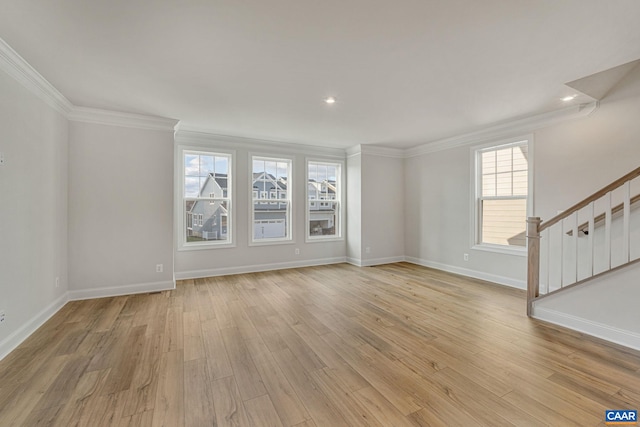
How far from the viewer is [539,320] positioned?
2.97m

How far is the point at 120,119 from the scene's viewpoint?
3814mm

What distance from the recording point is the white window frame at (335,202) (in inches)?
226

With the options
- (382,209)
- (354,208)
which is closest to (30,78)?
(354,208)

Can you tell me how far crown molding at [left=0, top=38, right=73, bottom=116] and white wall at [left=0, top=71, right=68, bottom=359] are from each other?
6 cm

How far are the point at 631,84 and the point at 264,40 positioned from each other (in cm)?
413

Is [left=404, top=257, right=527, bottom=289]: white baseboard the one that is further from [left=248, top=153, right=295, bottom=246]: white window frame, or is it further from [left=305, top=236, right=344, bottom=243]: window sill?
[left=248, top=153, right=295, bottom=246]: white window frame

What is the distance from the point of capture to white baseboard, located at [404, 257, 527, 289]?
13.8 ft

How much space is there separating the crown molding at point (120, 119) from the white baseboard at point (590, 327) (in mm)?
5445

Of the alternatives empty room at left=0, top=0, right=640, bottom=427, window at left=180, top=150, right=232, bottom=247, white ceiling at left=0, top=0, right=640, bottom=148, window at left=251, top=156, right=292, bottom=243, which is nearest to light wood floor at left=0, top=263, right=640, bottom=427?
empty room at left=0, top=0, right=640, bottom=427

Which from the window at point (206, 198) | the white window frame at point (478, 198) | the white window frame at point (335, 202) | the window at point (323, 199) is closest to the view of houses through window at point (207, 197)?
the window at point (206, 198)

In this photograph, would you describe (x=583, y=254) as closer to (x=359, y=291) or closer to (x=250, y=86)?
(x=359, y=291)

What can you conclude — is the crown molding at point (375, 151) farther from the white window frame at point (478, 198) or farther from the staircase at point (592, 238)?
the staircase at point (592, 238)

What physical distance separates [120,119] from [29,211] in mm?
1750

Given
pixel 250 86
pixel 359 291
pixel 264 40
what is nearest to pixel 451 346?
pixel 359 291
